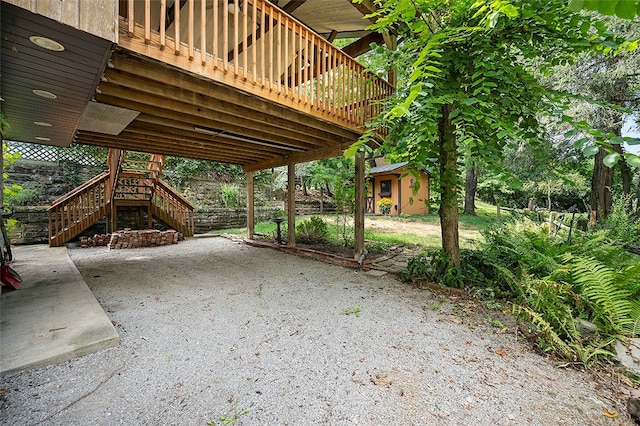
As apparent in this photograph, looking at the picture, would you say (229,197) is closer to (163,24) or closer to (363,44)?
(363,44)

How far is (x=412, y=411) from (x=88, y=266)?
18.5 feet

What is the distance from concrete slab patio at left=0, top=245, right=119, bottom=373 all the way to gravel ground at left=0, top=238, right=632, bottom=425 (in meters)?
0.10

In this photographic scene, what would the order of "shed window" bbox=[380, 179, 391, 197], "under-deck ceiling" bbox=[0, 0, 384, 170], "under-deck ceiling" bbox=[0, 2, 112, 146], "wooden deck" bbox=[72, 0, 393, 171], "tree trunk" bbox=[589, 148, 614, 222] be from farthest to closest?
"shed window" bbox=[380, 179, 391, 197]
"tree trunk" bbox=[589, 148, 614, 222]
"wooden deck" bbox=[72, 0, 393, 171]
"under-deck ceiling" bbox=[0, 0, 384, 170]
"under-deck ceiling" bbox=[0, 2, 112, 146]

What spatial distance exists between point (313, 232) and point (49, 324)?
5523 mm

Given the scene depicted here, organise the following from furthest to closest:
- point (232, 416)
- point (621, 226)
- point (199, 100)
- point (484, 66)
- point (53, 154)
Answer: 1. point (53, 154)
2. point (621, 226)
3. point (199, 100)
4. point (484, 66)
5. point (232, 416)

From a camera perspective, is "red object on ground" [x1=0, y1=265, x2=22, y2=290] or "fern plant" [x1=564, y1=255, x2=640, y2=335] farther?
"red object on ground" [x1=0, y1=265, x2=22, y2=290]

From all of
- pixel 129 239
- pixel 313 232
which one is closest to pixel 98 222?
pixel 129 239

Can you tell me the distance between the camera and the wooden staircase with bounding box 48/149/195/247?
638cm

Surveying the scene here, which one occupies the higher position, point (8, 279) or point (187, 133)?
point (187, 133)

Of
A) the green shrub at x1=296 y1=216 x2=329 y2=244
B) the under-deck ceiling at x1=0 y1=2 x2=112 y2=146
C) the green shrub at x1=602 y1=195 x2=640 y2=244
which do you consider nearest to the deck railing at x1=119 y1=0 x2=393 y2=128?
the under-deck ceiling at x1=0 y1=2 x2=112 y2=146

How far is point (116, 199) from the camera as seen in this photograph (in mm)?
7094

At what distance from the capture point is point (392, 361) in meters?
2.06

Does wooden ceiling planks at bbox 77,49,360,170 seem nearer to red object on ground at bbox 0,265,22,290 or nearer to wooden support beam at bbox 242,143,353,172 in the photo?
wooden support beam at bbox 242,143,353,172

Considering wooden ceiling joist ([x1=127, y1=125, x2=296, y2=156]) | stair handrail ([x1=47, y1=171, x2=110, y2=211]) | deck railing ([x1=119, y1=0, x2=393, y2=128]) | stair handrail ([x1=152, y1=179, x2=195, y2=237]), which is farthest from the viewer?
stair handrail ([x1=152, y1=179, x2=195, y2=237])
